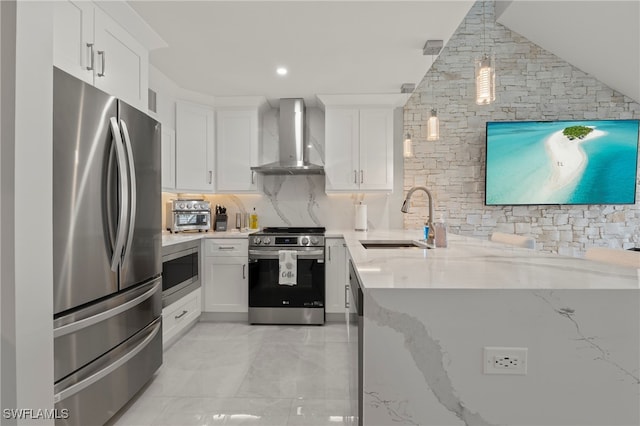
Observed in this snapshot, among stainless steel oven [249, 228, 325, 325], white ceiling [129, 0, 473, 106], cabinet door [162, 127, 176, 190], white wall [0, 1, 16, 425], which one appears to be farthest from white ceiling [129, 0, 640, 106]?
stainless steel oven [249, 228, 325, 325]

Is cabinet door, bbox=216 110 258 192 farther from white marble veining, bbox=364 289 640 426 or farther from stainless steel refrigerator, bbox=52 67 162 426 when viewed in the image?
white marble veining, bbox=364 289 640 426

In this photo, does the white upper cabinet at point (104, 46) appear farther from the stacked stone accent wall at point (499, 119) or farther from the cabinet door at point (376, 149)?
the stacked stone accent wall at point (499, 119)

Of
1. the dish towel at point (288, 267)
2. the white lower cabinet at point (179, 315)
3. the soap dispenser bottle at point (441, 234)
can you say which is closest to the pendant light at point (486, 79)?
the soap dispenser bottle at point (441, 234)

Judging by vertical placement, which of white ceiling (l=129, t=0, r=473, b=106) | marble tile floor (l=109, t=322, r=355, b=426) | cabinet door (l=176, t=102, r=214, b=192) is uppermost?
white ceiling (l=129, t=0, r=473, b=106)

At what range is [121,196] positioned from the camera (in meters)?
1.68

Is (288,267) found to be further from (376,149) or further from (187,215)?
(376,149)

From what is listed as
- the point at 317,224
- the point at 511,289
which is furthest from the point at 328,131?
the point at 511,289

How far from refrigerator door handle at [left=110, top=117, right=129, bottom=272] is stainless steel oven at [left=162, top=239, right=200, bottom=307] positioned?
0.95 meters

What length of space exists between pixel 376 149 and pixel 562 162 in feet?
7.20

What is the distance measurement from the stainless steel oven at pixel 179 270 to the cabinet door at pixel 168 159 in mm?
655

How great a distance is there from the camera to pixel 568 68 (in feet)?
12.8

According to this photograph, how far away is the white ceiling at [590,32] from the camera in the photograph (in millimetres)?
3071

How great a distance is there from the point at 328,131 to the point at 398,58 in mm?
1254

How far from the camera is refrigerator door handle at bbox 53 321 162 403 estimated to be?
1.39 meters
